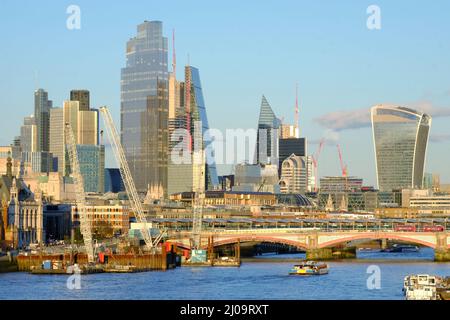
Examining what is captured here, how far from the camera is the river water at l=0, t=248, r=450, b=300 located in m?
54.0

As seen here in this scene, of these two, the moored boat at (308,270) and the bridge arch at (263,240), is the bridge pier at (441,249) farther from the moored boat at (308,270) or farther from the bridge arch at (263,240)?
the moored boat at (308,270)

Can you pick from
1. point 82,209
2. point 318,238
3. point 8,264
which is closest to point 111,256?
point 8,264

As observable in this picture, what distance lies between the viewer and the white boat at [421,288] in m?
51.1

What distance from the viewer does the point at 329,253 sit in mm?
98250

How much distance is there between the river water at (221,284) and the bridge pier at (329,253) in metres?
13.5

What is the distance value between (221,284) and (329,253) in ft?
121

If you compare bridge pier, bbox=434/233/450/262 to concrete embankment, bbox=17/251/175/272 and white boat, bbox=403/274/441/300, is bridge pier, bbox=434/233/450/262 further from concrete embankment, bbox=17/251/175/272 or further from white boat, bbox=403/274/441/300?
white boat, bbox=403/274/441/300

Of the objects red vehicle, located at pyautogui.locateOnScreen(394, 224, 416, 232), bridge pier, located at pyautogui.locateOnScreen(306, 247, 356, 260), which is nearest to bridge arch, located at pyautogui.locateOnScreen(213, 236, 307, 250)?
bridge pier, located at pyautogui.locateOnScreen(306, 247, 356, 260)

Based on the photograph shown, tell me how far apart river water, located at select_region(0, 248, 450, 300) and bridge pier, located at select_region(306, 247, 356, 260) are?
13522 mm

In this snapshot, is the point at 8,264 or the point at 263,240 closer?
the point at 8,264

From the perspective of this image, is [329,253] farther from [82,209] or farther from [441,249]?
[82,209]

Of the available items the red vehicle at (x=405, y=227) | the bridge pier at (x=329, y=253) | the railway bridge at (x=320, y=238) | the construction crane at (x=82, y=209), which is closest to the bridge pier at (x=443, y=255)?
the railway bridge at (x=320, y=238)
